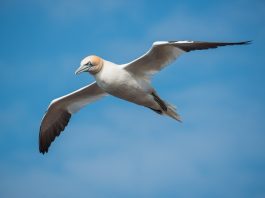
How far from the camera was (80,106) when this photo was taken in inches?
622

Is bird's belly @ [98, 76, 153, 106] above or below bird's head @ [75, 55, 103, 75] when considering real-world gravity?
below

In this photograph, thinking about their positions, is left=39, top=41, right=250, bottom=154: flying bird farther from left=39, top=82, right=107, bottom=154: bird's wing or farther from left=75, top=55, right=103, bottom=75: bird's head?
left=39, top=82, right=107, bottom=154: bird's wing

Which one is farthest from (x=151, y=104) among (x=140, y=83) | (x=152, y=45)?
(x=152, y=45)

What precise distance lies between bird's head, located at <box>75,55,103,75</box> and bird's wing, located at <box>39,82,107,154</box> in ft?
6.16

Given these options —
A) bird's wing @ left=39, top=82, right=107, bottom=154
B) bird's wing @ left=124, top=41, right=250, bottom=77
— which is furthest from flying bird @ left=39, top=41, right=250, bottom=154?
bird's wing @ left=39, top=82, right=107, bottom=154

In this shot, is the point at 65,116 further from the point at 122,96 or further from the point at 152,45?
the point at 152,45

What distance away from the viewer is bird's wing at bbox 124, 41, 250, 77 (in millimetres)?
12859

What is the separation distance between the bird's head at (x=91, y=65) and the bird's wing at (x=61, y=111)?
1.88 metres

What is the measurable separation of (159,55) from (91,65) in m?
1.52

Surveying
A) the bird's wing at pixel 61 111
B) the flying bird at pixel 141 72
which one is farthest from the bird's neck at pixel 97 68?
the bird's wing at pixel 61 111

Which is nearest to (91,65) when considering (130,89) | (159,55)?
(130,89)

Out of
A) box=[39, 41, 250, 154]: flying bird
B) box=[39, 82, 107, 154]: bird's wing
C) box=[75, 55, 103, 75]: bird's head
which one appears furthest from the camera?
box=[39, 82, 107, 154]: bird's wing

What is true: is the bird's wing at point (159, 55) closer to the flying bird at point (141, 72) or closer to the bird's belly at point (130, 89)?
the flying bird at point (141, 72)

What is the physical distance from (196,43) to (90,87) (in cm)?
358
